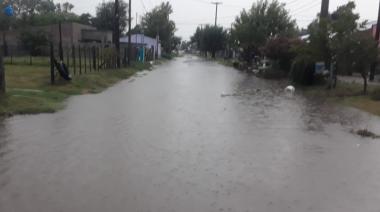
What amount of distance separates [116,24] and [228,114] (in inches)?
897

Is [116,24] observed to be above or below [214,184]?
above

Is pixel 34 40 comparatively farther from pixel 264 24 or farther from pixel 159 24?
pixel 159 24

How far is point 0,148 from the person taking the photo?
8.54 metres

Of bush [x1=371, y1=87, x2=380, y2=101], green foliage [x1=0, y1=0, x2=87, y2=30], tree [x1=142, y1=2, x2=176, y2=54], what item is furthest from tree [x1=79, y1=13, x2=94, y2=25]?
bush [x1=371, y1=87, x2=380, y2=101]

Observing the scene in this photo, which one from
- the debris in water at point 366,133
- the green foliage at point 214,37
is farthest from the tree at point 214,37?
the debris in water at point 366,133

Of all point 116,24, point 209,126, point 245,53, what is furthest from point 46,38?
point 209,126

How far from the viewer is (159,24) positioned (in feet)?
312

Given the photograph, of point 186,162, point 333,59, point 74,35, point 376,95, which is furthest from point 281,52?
point 74,35

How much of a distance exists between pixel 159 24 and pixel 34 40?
52217 mm

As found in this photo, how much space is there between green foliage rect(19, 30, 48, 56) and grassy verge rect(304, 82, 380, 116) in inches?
1215

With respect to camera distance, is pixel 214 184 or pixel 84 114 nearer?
pixel 214 184

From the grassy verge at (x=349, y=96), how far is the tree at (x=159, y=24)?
72977mm

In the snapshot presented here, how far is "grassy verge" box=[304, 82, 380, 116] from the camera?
51.0 ft

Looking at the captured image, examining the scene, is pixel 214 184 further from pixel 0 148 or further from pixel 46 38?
pixel 46 38
